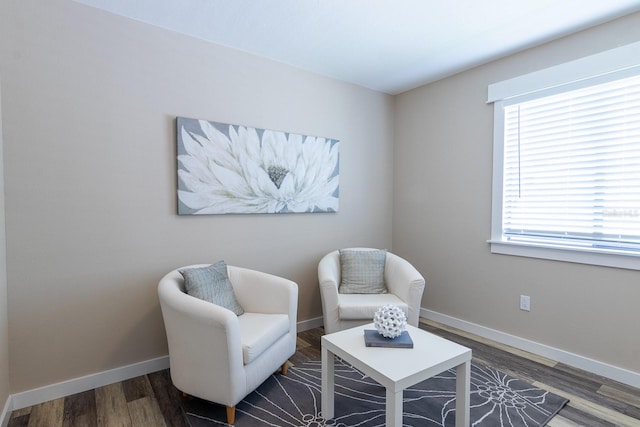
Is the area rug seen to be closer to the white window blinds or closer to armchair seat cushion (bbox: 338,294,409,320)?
armchair seat cushion (bbox: 338,294,409,320)

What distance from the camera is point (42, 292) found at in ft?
6.54

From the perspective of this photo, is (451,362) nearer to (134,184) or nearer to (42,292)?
(134,184)

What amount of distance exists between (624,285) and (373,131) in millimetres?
2499

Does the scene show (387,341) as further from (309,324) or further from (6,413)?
(6,413)

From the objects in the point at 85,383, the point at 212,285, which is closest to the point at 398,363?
the point at 212,285

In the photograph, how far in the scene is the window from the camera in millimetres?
2201

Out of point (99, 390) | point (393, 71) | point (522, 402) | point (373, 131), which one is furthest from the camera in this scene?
point (373, 131)

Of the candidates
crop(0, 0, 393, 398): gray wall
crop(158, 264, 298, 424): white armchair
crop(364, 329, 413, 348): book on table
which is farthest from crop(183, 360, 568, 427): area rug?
crop(0, 0, 393, 398): gray wall

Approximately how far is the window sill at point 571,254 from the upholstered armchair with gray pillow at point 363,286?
0.85m

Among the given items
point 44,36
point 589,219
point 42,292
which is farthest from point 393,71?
point 42,292

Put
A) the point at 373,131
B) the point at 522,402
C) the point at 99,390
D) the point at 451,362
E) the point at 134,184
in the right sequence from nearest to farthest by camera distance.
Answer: the point at 451,362 → the point at 522,402 → the point at 99,390 → the point at 134,184 → the point at 373,131

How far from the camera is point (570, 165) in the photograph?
8.07ft

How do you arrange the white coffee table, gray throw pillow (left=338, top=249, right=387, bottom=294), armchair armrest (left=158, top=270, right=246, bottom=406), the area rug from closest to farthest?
the white coffee table, armchair armrest (left=158, top=270, right=246, bottom=406), the area rug, gray throw pillow (left=338, top=249, right=387, bottom=294)

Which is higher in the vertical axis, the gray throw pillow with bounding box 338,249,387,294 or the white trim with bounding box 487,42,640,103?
the white trim with bounding box 487,42,640,103
